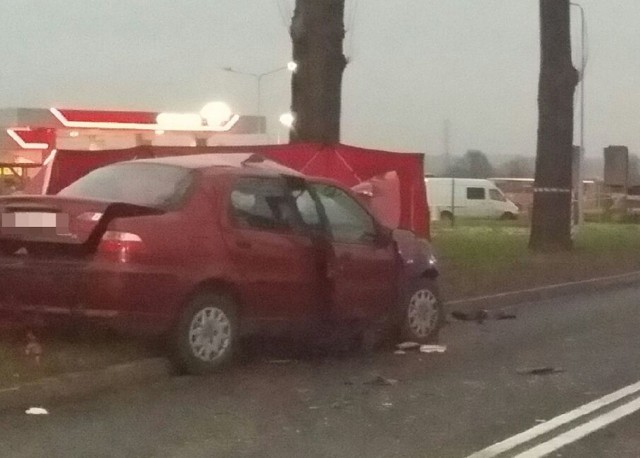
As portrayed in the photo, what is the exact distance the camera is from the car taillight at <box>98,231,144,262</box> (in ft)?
34.8

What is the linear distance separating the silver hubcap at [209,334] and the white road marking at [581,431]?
3.08m

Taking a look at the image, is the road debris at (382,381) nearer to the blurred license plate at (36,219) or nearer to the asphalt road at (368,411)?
the asphalt road at (368,411)

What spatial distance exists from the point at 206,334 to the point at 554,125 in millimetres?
16616

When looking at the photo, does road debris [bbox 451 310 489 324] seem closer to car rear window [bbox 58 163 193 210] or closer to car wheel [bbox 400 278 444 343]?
car wheel [bbox 400 278 444 343]

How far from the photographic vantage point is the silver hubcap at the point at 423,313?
1336 centimetres

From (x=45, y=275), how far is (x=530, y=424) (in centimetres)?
376

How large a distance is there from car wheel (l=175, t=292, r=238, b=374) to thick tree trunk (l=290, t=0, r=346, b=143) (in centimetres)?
832

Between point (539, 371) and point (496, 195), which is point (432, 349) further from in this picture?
point (496, 195)

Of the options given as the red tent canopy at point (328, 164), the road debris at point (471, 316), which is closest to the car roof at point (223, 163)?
the road debris at point (471, 316)

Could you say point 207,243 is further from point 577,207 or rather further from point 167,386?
point 577,207

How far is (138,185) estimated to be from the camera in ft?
37.8

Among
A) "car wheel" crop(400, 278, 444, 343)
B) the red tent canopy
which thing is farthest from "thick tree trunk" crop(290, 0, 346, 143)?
"car wheel" crop(400, 278, 444, 343)

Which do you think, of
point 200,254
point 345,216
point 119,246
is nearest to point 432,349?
point 345,216

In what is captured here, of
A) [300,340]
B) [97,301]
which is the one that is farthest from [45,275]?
[300,340]
